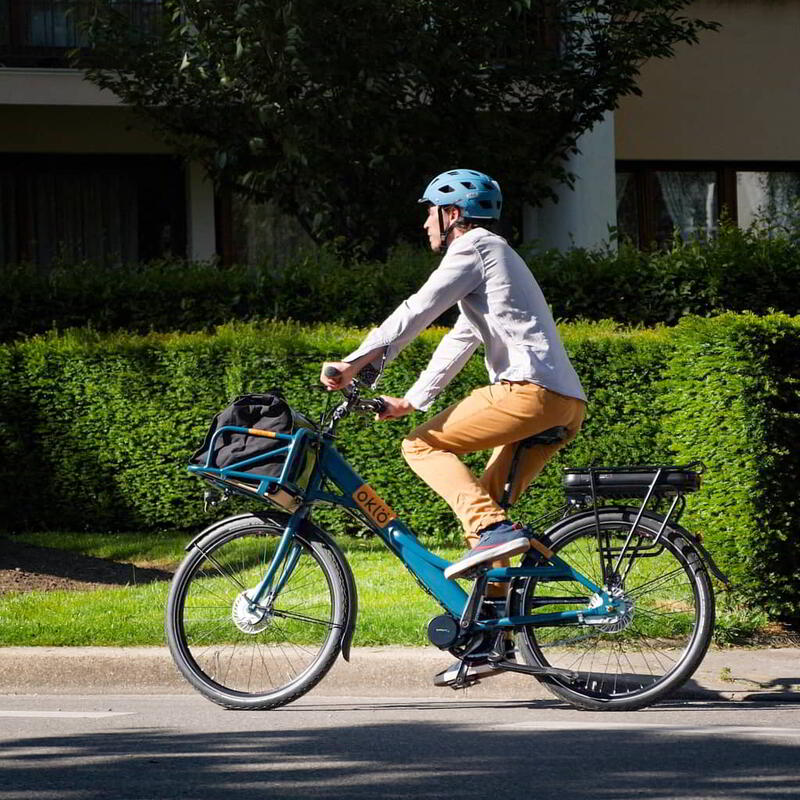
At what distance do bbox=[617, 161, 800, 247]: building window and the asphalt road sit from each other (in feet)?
43.6

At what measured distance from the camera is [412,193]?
1273cm

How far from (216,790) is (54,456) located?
6138 mm

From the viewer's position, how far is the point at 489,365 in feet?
17.9

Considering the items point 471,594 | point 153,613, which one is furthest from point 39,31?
point 471,594

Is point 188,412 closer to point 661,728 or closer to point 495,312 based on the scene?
point 495,312

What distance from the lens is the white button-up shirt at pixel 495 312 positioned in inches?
207

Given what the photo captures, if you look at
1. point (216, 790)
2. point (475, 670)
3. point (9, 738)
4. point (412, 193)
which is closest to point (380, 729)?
point (475, 670)

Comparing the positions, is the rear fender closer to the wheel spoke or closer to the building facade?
the wheel spoke

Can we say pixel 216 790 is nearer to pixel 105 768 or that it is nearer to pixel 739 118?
pixel 105 768

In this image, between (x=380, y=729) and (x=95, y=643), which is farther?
(x=95, y=643)

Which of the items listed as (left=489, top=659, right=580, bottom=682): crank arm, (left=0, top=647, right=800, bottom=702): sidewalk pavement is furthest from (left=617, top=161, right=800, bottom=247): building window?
(left=489, top=659, right=580, bottom=682): crank arm

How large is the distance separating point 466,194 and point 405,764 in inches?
84.8

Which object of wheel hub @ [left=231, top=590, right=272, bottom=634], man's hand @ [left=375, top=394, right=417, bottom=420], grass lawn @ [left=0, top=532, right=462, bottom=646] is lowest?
grass lawn @ [left=0, top=532, right=462, bottom=646]

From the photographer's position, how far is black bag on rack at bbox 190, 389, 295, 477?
538cm
